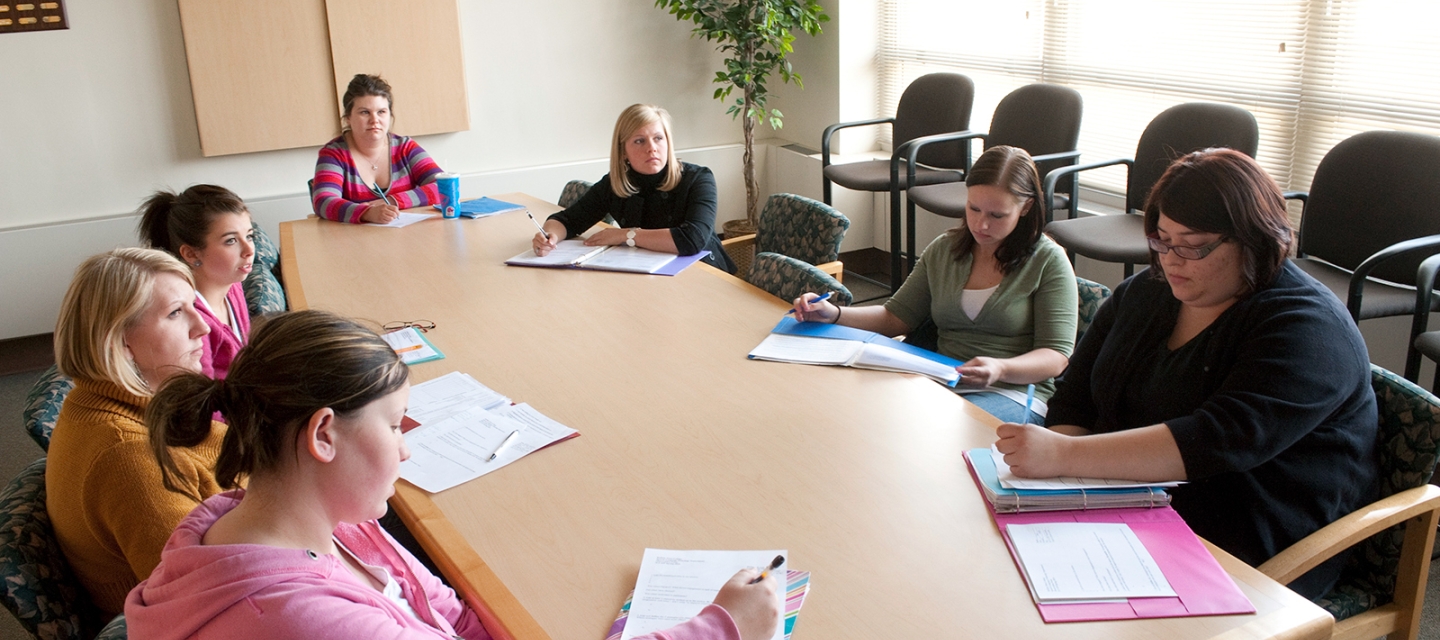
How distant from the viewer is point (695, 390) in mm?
2113

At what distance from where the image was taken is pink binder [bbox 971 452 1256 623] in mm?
1291

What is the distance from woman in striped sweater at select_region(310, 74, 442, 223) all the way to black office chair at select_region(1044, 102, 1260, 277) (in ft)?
8.13

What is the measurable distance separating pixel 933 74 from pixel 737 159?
4.99ft

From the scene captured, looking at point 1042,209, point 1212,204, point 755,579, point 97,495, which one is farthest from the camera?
point 1042,209

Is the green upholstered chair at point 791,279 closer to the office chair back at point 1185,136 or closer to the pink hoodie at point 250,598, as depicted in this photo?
the office chair back at point 1185,136

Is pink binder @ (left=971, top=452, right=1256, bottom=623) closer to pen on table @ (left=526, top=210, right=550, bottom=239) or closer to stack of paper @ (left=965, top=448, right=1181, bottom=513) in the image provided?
stack of paper @ (left=965, top=448, right=1181, bottom=513)

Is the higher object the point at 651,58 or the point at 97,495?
the point at 651,58

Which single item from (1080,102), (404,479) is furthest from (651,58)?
(404,479)

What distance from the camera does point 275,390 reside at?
1.12m

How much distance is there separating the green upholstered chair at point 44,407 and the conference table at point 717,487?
2.19 feet

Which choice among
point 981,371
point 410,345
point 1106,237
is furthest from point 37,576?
point 1106,237

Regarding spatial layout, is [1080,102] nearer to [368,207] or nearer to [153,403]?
[368,207]

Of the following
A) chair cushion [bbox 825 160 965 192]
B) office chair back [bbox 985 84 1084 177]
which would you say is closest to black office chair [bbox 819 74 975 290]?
chair cushion [bbox 825 160 965 192]

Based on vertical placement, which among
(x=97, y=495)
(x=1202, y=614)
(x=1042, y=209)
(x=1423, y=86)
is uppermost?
(x=1423, y=86)
